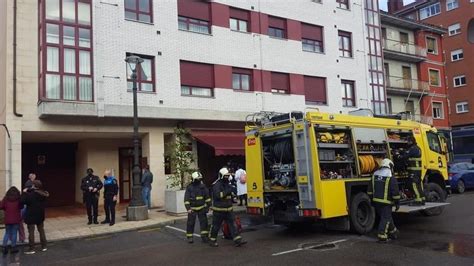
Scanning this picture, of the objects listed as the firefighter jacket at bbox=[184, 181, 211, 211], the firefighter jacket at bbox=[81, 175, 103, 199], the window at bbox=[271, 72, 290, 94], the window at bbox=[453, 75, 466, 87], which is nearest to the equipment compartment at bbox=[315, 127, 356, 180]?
the firefighter jacket at bbox=[184, 181, 211, 211]

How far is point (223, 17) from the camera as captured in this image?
70.3 ft

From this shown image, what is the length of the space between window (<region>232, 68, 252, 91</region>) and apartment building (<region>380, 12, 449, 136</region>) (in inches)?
589

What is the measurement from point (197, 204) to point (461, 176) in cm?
1583

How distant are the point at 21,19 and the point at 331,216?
13280mm

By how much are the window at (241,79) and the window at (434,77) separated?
2266 centimetres

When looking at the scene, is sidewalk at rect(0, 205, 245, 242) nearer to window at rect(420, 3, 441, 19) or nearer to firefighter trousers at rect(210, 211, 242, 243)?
firefighter trousers at rect(210, 211, 242, 243)

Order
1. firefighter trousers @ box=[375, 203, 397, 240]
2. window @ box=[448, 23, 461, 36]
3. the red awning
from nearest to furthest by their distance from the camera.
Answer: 1. firefighter trousers @ box=[375, 203, 397, 240]
2. the red awning
3. window @ box=[448, 23, 461, 36]

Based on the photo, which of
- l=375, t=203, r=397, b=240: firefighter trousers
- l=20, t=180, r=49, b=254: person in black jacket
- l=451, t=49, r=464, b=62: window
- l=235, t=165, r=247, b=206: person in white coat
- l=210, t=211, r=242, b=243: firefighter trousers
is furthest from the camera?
l=451, t=49, r=464, b=62: window

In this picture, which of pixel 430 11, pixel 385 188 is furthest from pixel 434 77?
pixel 385 188

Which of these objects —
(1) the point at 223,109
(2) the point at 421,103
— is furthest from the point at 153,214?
(2) the point at 421,103

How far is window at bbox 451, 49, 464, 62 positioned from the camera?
4356 centimetres

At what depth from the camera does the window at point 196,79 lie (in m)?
20.0

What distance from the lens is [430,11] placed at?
1822 inches

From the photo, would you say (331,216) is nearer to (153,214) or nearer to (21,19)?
(153,214)
